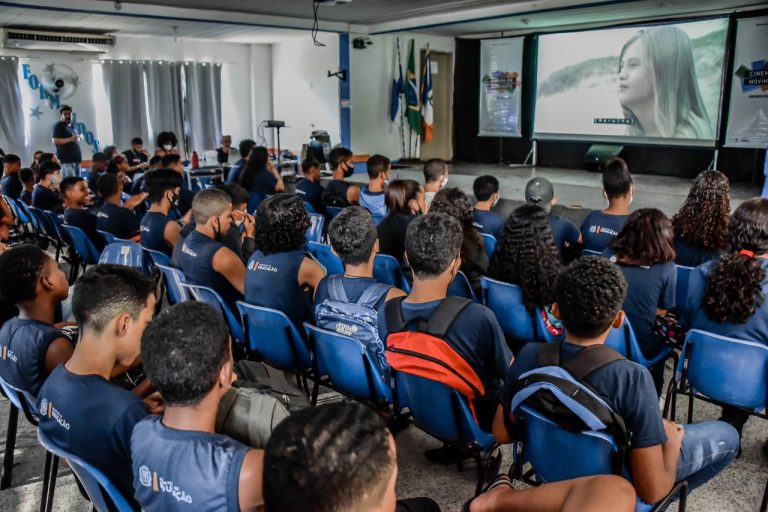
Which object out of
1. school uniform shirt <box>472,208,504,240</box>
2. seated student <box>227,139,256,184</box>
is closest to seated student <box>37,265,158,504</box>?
school uniform shirt <box>472,208,504,240</box>

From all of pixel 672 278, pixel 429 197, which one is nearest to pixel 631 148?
pixel 429 197

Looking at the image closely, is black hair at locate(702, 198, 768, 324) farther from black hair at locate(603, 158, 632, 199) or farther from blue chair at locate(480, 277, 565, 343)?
black hair at locate(603, 158, 632, 199)

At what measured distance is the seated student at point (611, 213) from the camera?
149 inches

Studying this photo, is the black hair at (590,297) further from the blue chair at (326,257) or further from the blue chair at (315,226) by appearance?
the blue chair at (315,226)

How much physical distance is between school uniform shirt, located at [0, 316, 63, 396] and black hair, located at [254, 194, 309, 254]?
1.07m

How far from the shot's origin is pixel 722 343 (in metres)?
2.25

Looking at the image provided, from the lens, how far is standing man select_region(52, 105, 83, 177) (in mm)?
9742

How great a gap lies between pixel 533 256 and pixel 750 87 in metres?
8.45

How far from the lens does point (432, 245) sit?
217cm

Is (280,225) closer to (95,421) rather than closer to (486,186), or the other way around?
(95,421)

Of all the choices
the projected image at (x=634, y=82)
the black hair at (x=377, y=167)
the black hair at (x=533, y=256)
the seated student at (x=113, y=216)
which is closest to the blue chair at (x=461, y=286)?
the black hair at (x=533, y=256)

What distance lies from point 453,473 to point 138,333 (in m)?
1.47

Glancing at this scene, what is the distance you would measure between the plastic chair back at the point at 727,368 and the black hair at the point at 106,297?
2.01m

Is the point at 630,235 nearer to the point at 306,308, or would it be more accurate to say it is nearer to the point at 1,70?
the point at 306,308
